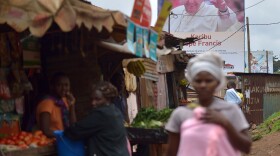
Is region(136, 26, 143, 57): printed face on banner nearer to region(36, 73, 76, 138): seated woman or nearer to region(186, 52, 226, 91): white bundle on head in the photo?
region(36, 73, 76, 138): seated woman

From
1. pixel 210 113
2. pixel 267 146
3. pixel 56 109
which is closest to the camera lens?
pixel 210 113

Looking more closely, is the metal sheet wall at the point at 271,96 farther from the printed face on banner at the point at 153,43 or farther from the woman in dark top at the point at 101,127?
the woman in dark top at the point at 101,127

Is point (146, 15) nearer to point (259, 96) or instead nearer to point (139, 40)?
point (139, 40)

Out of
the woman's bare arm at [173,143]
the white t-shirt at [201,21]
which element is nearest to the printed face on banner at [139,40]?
the woman's bare arm at [173,143]

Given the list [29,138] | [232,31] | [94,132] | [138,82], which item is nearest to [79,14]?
[94,132]

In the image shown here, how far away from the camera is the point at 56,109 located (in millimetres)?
5828

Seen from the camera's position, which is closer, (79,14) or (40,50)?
(79,14)

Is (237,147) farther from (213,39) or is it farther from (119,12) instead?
(213,39)

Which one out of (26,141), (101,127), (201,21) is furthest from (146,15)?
(201,21)

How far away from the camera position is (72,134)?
17.0ft

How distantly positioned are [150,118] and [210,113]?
4.84 meters

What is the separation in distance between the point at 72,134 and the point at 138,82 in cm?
794

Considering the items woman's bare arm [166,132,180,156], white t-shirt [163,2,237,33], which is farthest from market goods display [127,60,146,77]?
white t-shirt [163,2,237,33]

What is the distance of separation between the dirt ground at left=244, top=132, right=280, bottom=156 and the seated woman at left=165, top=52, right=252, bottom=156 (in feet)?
29.8
